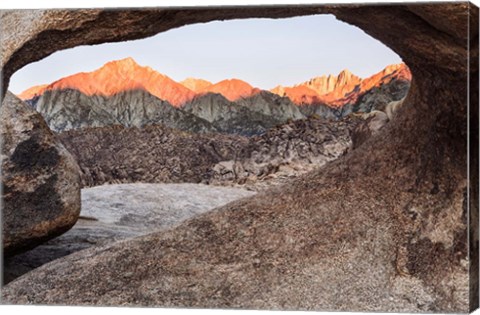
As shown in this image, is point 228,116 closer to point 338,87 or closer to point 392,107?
point 338,87

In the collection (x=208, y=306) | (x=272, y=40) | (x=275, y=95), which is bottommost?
(x=208, y=306)

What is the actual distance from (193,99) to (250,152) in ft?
2.24

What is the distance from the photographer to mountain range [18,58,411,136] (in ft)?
24.2

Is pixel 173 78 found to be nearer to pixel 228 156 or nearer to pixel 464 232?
pixel 228 156

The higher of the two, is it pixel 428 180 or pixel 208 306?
pixel 428 180

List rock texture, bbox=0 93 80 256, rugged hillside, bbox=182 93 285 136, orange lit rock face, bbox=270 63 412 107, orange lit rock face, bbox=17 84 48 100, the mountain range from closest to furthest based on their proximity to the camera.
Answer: orange lit rock face, bbox=270 63 412 107 < the mountain range < rock texture, bbox=0 93 80 256 < orange lit rock face, bbox=17 84 48 100 < rugged hillside, bbox=182 93 285 136

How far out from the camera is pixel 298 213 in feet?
23.5

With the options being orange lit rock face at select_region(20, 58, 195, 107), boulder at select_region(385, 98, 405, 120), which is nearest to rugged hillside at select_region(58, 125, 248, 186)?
orange lit rock face at select_region(20, 58, 195, 107)

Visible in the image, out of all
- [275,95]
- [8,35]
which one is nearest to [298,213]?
[275,95]

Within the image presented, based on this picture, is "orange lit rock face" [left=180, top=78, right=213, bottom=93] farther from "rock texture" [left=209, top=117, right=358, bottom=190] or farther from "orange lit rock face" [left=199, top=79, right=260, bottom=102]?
"rock texture" [left=209, top=117, right=358, bottom=190]

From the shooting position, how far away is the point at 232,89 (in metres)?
7.63

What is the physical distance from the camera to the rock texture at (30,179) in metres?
7.48

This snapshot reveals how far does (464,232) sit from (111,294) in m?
2.53

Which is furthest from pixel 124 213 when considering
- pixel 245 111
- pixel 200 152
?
pixel 245 111
